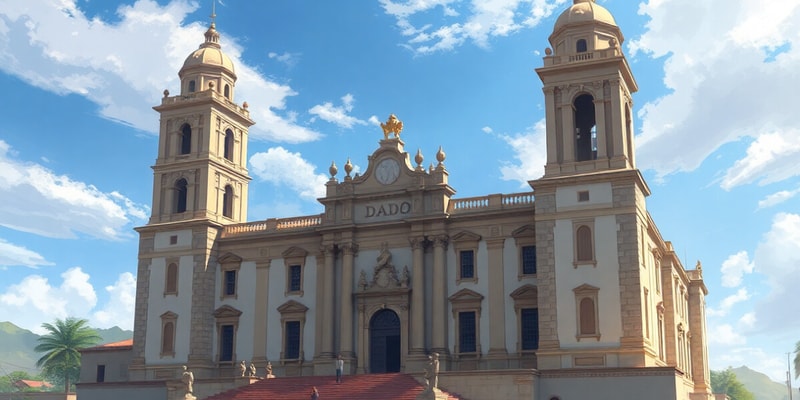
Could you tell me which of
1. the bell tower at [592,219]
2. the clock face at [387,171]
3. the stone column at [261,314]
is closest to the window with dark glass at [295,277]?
the stone column at [261,314]

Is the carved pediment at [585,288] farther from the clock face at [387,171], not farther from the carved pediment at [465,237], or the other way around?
the clock face at [387,171]

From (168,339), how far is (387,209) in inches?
586

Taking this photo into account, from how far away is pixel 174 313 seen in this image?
5084 cm

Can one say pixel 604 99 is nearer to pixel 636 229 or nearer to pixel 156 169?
pixel 636 229

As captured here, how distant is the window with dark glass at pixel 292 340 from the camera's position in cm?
4872

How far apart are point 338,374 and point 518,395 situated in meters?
9.00

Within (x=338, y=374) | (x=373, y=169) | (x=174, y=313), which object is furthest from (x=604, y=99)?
(x=174, y=313)

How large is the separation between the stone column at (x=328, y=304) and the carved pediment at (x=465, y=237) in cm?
697

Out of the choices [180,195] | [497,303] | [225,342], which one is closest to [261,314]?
[225,342]

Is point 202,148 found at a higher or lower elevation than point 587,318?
higher

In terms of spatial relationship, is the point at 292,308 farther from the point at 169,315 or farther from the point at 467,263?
the point at 467,263

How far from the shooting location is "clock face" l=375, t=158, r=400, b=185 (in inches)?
1884

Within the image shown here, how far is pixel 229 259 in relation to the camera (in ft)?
168

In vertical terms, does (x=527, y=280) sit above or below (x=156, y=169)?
below
